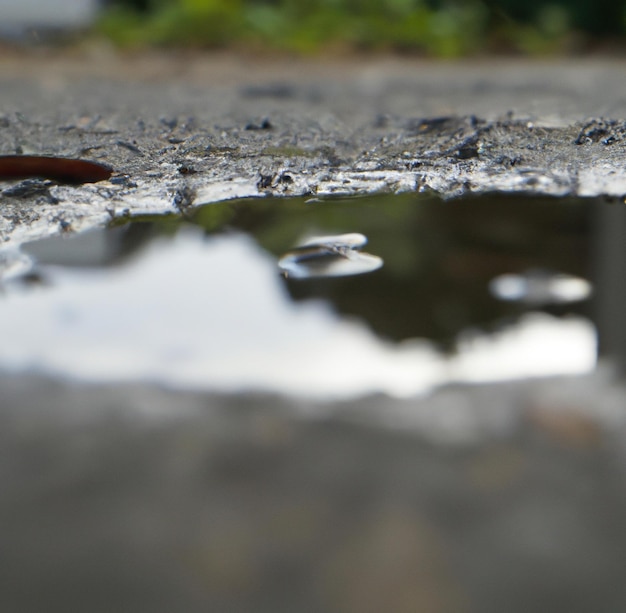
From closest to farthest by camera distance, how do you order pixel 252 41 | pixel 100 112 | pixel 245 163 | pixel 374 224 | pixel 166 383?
1. pixel 166 383
2. pixel 374 224
3. pixel 245 163
4. pixel 100 112
5. pixel 252 41

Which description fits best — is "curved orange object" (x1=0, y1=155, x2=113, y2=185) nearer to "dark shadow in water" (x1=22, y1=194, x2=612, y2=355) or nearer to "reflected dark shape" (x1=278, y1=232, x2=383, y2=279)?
"dark shadow in water" (x1=22, y1=194, x2=612, y2=355)

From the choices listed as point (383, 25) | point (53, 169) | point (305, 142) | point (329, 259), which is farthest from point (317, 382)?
point (383, 25)

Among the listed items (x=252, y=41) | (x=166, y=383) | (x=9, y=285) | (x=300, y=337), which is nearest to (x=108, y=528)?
(x=166, y=383)

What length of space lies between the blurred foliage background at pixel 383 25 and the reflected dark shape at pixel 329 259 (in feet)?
12.0

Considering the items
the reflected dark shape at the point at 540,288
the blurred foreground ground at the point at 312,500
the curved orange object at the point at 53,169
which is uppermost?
the curved orange object at the point at 53,169

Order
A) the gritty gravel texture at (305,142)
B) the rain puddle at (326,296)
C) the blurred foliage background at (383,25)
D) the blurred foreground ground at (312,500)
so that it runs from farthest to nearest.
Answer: the blurred foliage background at (383,25) < the gritty gravel texture at (305,142) < the rain puddle at (326,296) < the blurred foreground ground at (312,500)

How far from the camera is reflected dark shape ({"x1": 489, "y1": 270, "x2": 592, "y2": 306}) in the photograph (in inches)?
34.9

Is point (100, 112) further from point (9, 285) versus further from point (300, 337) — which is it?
point (300, 337)

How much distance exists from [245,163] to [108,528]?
93 centimetres

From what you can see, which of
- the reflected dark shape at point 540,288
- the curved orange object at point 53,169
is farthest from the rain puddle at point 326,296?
the curved orange object at point 53,169

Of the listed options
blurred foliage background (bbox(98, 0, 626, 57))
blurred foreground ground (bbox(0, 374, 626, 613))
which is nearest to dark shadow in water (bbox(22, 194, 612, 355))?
blurred foreground ground (bbox(0, 374, 626, 613))

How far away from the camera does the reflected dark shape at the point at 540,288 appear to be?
34.9 inches

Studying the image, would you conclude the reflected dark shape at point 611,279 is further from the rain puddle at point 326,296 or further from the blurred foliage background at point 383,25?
the blurred foliage background at point 383,25

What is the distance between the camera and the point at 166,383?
74cm
